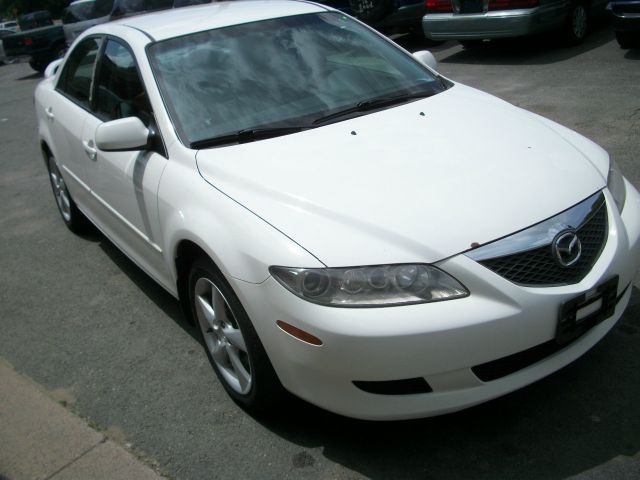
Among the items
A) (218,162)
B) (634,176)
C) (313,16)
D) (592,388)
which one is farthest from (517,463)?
(634,176)

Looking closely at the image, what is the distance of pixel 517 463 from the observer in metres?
2.72

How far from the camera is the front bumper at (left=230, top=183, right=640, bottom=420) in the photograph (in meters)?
2.50

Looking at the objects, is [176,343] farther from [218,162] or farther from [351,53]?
[351,53]

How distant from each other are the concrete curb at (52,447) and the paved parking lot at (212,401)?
0.10 metres

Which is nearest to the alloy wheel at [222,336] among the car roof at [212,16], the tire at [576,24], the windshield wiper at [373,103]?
the windshield wiper at [373,103]

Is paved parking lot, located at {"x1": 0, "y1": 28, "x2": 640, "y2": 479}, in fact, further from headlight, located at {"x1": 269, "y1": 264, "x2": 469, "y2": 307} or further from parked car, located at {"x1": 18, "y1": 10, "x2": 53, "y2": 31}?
parked car, located at {"x1": 18, "y1": 10, "x2": 53, "y2": 31}

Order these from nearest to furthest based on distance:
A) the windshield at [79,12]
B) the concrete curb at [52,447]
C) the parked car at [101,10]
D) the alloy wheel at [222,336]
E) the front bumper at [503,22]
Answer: the concrete curb at [52,447] → the alloy wheel at [222,336] → the front bumper at [503,22] → the parked car at [101,10] → the windshield at [79,12]

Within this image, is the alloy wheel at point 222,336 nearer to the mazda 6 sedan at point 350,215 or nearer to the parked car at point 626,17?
the mazda 6 sedan at point 350,215

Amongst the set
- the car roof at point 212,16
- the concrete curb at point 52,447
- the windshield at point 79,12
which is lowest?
the windshield at point 79,12

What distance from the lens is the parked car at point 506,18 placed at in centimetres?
897

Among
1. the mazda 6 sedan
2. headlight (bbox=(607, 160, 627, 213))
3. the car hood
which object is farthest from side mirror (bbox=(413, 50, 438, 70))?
headlight (bbox=(607, 160, 627, 213))

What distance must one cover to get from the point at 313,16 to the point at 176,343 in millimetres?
2038

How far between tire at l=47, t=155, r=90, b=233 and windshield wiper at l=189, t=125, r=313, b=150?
7.99ft

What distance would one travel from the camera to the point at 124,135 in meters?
3.52
